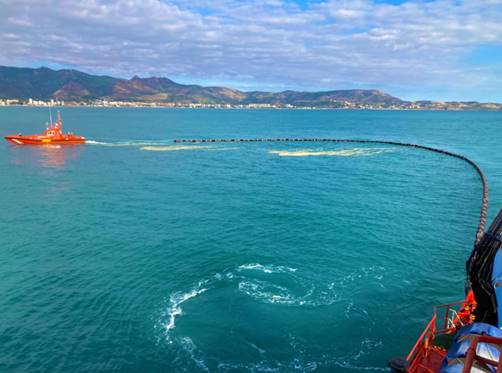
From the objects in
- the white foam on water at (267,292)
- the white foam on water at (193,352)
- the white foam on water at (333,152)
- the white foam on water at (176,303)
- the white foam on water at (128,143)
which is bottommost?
the white foam on water at (193,352)

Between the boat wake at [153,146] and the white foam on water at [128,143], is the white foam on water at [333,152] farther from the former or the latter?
the white foam on water at [128,143]

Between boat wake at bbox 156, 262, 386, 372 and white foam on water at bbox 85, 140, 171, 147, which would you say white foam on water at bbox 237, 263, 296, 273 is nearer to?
boat wake at bbox 156, 262, 386, 372

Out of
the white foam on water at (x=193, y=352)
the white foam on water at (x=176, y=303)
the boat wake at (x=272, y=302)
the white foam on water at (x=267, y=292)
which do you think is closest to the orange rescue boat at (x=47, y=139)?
the boat wake at (x=272, y=302)

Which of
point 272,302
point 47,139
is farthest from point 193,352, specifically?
point 47,139

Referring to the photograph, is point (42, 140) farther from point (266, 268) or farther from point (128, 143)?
point (266, 268)

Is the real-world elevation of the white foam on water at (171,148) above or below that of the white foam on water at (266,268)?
above

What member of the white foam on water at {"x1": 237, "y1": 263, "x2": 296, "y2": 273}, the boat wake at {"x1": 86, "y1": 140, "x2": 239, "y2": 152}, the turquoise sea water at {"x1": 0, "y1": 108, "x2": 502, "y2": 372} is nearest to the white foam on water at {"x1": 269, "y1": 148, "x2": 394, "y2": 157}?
the boat wake at {"x1": 86, "y1": 140, "x2": 239, "y2": 152}
